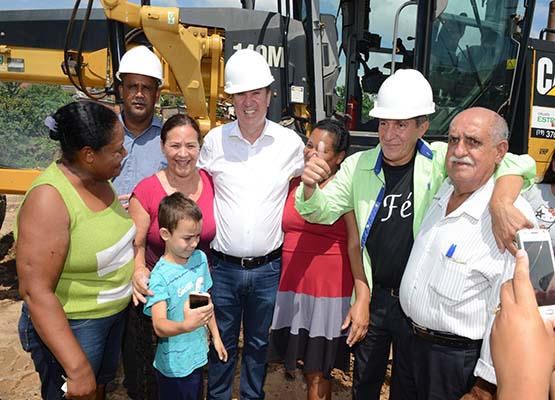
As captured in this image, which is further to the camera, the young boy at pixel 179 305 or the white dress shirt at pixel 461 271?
the young boy at pixel 179 305

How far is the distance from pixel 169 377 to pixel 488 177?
5.54 feet

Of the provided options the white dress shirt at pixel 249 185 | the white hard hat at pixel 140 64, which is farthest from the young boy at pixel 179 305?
the white hard hat at pixel 140 64

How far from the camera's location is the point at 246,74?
264 centimetres

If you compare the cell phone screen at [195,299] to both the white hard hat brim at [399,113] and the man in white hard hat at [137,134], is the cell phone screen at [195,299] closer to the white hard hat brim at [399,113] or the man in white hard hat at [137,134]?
the man in white hard hat at [137,134]

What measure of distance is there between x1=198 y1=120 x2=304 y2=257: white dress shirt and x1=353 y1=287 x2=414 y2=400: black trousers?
65 centimetres

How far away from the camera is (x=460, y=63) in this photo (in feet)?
13.3

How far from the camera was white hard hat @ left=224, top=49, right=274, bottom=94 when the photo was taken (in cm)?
264

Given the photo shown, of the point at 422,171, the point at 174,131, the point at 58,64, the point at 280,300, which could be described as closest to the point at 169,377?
the point at 280,300

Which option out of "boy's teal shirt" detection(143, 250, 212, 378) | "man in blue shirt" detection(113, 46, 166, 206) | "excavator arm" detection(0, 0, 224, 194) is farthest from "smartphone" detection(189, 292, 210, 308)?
"excavator arm" detection(0, 0, 224, 194)

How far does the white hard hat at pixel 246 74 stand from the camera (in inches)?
104

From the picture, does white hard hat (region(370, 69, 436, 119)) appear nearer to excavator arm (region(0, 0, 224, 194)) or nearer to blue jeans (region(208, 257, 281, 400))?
blue jeans (region(208, 257, 281, 400))

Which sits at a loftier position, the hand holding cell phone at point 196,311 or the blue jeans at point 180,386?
the hand holding cell phone at point 196,311

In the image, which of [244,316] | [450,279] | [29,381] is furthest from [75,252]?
[29,381]

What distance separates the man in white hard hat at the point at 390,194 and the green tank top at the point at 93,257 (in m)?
0.84
